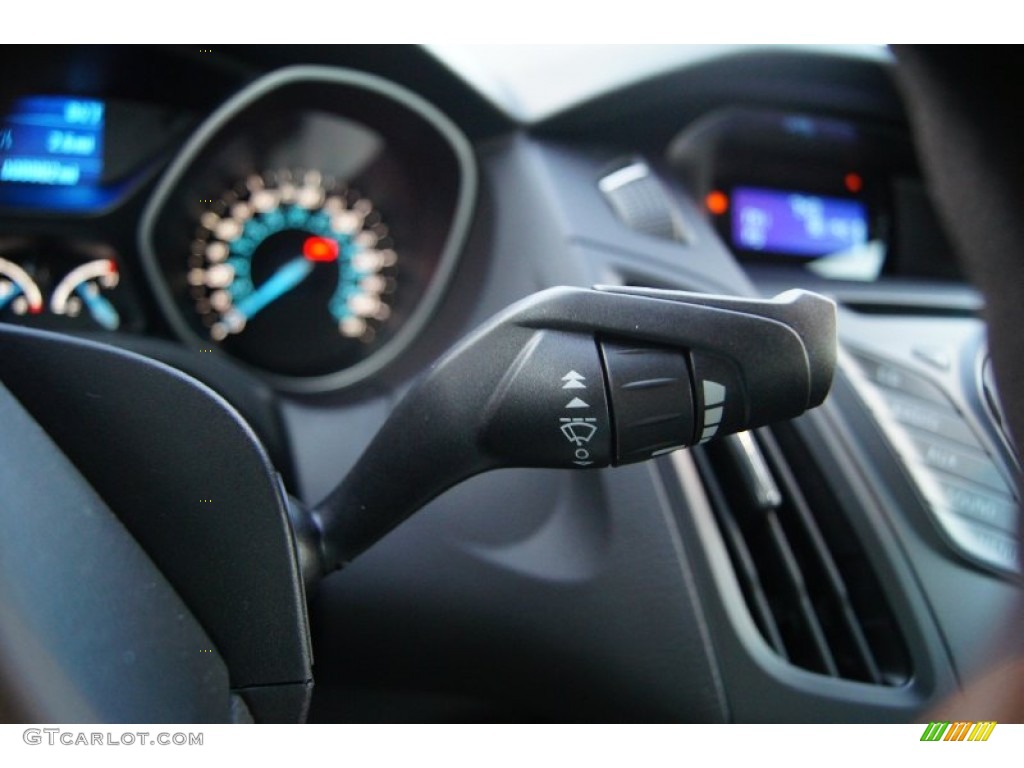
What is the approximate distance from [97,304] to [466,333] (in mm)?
325

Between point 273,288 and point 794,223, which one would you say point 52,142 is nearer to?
point 273,288

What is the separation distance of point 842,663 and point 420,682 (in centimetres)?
34

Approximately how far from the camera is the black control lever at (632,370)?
478 millimetres

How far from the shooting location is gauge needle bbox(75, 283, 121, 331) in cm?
79

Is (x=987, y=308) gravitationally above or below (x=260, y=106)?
below

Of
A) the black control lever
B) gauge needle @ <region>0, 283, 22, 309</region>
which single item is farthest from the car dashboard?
the black control lever

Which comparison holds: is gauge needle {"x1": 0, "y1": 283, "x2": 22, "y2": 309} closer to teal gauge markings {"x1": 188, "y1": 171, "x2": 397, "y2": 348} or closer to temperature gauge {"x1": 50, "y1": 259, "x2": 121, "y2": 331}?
temperature gauge {"x1": 50, "y1": 259, "x2": 121, "y2": 331}

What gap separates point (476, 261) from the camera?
0.77 m

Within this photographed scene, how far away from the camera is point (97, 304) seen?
800mm

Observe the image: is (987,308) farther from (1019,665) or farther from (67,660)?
(67,660)

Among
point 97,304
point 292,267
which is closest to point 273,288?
point 292,267

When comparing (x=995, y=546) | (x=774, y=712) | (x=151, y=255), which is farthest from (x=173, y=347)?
(x=995, y=546)

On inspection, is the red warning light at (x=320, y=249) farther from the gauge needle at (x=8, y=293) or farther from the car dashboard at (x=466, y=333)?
the gauge needle at (x=8, y=293)

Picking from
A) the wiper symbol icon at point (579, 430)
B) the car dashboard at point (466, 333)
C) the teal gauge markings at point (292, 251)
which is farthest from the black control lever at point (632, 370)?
the teal gauge markings at point (292, 251)
